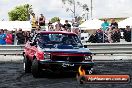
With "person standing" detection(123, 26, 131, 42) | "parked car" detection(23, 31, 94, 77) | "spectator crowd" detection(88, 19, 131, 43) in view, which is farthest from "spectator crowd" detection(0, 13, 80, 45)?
"parked car" detection(23, 31, 94, 77)

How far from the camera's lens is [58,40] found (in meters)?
14.2

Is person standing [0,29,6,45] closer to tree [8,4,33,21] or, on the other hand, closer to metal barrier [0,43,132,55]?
metal barrier [0,43,132,55]

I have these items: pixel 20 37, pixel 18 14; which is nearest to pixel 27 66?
pixel 20 37

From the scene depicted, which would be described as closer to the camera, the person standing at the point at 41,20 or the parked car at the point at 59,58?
the parked car at the point at 59,58

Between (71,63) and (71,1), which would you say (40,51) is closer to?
(71,63)

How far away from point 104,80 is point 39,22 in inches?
706

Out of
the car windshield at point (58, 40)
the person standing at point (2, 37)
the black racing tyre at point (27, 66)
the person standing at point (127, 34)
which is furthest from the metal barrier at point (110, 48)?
the black racing tyre at point (27, 66)

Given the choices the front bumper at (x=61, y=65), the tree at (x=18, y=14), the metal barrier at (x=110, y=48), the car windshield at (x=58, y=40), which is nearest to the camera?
the front bumper at (x=61, y=65)

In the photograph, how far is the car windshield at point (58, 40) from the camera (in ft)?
45.1

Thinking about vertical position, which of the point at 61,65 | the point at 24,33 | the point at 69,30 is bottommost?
→ the point at 61,65

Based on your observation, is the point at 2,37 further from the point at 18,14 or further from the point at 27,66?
the point at 18,14

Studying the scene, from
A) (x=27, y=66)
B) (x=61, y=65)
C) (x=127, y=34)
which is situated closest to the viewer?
(x=61, y=65)

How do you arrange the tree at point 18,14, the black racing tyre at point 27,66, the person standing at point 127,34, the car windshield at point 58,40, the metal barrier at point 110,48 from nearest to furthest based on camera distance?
the car windshield at point 58,40, the black racing tyre at point 27,66, the metal barrier at point 110,48, the person standing at point 127,34, the tree at point 18,14

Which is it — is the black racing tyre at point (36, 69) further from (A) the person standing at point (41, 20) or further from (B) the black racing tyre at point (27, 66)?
(A) the person standing at point (41, 20)
